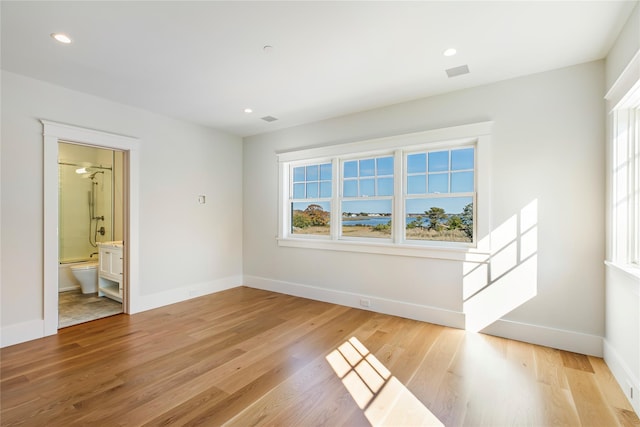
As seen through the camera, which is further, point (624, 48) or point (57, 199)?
point (57, 199)

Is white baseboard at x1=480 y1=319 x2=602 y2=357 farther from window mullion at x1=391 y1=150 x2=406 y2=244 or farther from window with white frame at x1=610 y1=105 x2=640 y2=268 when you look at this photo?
window mullion at x1=391 y1=150 x2=406 y2=244

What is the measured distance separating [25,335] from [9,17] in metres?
2.94

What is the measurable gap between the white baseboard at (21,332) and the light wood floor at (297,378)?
106mm

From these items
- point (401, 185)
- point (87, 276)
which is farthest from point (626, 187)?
point (87, 276)

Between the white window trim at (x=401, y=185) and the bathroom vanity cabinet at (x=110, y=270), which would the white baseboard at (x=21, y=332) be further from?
the white window trim at (x=401, y=185)

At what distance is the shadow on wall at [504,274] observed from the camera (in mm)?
3027

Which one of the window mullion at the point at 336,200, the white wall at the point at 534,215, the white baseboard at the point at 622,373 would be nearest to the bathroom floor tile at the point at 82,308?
the window mullion at the point at 336,200

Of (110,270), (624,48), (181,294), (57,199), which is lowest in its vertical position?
(181,294)

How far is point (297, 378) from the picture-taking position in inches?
93.4

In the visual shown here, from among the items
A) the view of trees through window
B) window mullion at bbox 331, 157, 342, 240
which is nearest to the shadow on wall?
the view of trees through window

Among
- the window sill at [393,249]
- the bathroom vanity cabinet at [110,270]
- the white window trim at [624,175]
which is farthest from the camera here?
the bathroom vanity cabinet at [110,270]

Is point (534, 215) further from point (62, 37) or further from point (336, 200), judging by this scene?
point (62, 37)

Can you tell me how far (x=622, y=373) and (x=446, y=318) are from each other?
1469 millimetres

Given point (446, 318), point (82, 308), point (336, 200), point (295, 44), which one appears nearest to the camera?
point (295, 44)
